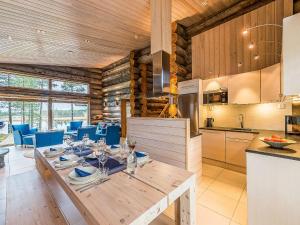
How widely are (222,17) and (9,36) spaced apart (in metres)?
6.27

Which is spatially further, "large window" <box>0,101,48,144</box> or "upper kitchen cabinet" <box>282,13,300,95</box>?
"large window" <box>0,101,48,144</box>

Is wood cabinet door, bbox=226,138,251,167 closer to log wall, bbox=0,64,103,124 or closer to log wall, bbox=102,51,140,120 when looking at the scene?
log wall, bbox=102,51,140,120

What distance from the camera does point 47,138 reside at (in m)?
4.77

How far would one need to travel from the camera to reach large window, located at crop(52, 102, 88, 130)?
8.16 m

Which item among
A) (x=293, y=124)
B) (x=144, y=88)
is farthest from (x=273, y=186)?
(x=144, y=88)

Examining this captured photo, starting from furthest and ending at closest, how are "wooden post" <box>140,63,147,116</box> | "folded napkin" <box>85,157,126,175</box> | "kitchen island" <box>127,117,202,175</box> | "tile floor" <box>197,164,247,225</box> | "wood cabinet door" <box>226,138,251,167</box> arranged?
"wooden post" <box>140,63,147,116</box> → "wood cabinet door" <box>226,138,251,167</box> → "kitchen island" <box>127,117,202,175</box> → "tile floor" <box>197,164,247,225</box> → "folded napkin" <box>85,157,126,175</box>

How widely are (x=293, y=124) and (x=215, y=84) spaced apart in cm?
186

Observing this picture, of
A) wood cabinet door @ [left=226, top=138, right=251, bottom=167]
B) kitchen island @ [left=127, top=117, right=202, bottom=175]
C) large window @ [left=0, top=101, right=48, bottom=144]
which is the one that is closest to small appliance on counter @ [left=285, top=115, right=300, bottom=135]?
wood cabinet door @ [left=226, top=138, right=251, bottom=167]

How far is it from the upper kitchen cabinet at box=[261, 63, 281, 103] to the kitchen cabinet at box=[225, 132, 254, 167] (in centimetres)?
89

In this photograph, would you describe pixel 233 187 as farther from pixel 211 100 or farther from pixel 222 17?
pixel 222 17

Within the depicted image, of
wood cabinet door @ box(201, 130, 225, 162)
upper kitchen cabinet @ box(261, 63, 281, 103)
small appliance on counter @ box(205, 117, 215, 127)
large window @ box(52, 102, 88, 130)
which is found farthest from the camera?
large window @ box(52, 102, 88, 130)

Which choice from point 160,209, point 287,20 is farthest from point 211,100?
point 160,209

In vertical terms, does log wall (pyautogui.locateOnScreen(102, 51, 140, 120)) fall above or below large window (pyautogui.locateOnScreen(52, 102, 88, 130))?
above

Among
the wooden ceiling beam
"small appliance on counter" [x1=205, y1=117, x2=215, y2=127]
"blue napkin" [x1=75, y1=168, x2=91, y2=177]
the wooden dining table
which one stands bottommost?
the wooden dining table
